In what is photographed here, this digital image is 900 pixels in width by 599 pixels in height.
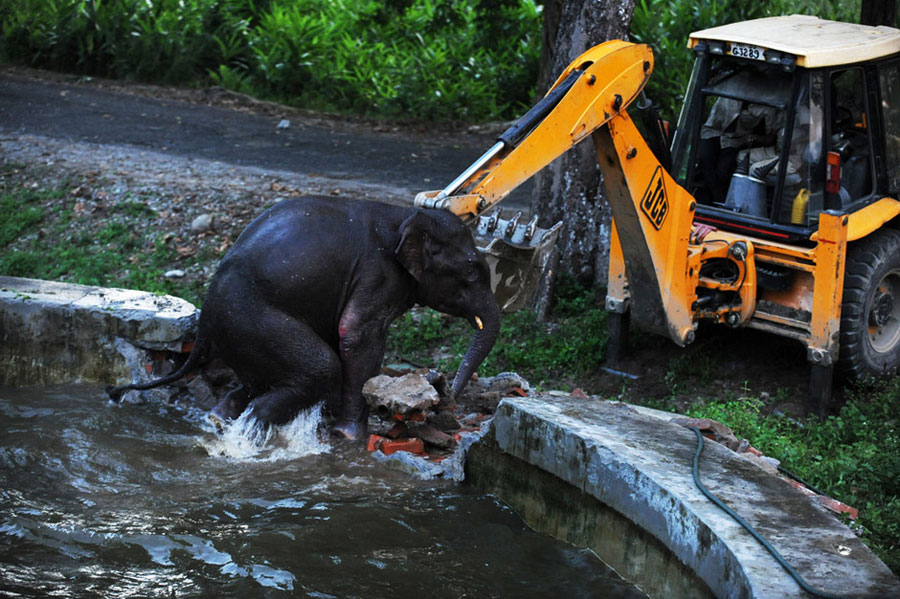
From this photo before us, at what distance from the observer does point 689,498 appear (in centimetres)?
482

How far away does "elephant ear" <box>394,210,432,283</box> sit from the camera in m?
6.36

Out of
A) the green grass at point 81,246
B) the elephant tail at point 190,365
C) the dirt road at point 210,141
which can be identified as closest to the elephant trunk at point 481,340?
the elephant tail at point 190,365

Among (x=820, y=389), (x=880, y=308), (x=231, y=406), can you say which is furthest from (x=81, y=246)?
(x=880, y=308)

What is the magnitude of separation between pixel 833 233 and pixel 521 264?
7.10 ft

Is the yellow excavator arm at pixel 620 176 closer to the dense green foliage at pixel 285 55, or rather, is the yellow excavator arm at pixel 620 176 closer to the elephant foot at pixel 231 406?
the elephant foot at pixel 231 406

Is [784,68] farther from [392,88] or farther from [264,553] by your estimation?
[392,88]

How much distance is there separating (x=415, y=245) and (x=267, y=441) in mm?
1489

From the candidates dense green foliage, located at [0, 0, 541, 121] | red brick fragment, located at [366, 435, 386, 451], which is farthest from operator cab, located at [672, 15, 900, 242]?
dense green foliage, located at [0, 0, 541, 121]

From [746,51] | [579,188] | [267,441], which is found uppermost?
[746,51]

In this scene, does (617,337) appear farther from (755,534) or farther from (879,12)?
(879,12)

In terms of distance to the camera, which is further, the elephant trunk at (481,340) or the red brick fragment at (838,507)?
the elephant trunk at (481,340)

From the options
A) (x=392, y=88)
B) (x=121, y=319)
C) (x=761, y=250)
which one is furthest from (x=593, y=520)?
(x=392, y=88)

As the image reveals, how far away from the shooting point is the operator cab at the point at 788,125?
7.34m

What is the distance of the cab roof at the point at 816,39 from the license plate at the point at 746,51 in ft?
0.11
